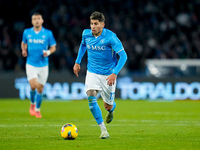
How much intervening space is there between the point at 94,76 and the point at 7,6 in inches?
699

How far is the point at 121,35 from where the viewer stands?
2416 centimetres

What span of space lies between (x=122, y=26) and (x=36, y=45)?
535 inches

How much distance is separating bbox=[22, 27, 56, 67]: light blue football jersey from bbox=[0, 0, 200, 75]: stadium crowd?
878 centimetres

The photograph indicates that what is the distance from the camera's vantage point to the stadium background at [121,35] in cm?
1969

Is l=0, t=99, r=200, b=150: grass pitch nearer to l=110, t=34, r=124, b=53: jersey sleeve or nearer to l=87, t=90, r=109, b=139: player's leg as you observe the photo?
l=87, t=90, r=109, b=139: player's leg

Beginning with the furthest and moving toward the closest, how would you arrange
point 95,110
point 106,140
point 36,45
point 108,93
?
1. point 36,45
2. point 108,93
3. point 95,110
4. point 106,140

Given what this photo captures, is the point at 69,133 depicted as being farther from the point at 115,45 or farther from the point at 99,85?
the point at 115,45

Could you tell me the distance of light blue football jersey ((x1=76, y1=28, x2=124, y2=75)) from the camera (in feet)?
26.3

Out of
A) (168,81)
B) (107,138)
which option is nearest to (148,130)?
(107,138)

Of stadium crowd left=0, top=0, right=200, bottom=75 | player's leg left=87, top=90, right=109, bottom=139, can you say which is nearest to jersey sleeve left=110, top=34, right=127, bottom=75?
player's leg left=87, top=90, right=109, bottom=139

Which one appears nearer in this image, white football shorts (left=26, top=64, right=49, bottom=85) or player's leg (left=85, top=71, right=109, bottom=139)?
player's leg (left=85, top=71, right=109, bottom=139)

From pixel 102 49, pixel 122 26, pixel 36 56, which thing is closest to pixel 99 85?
pixel 102 49

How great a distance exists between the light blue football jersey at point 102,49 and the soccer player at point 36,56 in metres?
3.79

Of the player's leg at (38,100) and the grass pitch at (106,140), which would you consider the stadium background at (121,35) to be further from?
the grass pitch at (106,140)
